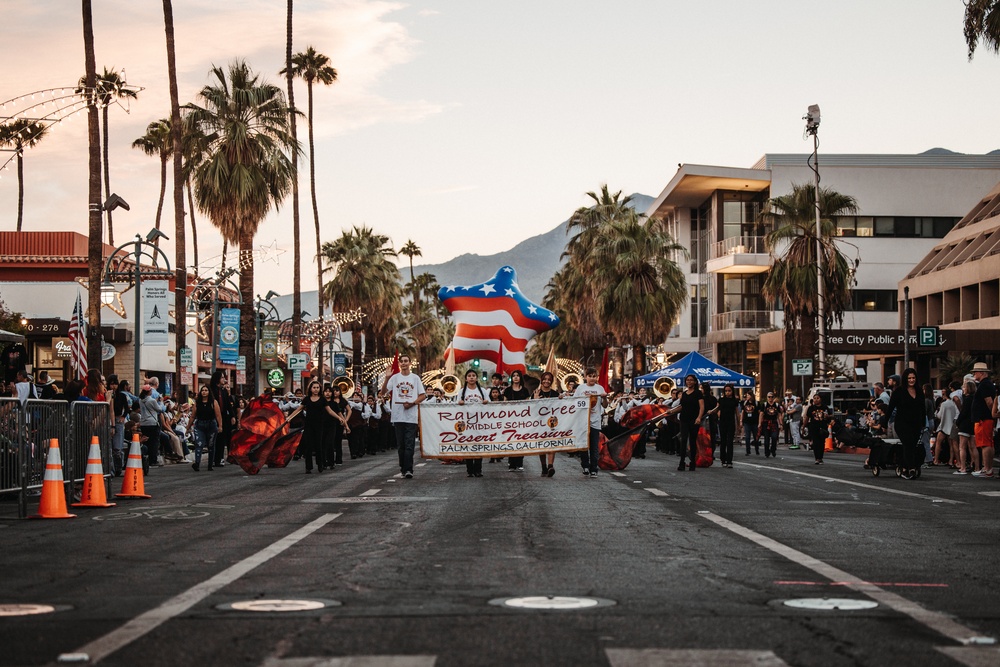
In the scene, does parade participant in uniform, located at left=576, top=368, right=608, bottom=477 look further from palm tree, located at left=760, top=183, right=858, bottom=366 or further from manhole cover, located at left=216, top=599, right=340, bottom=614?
palm tree, located at left=760, top=183, right=858, bottom=366

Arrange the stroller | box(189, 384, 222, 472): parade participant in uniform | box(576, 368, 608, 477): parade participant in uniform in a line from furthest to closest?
box(189, 384, 222, 472): parade participant in uniform → the stroller → box(576, 368, 608, 477): parade participant in uniform

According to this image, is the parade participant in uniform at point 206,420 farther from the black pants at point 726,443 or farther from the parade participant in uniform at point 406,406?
the black pants at point 726,443

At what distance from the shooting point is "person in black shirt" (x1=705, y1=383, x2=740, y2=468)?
25.2 metres

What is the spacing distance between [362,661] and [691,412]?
1876 centimetres

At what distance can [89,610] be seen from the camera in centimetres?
698

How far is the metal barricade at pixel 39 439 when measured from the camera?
44.1ft

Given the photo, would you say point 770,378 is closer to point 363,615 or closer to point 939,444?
point 939,444

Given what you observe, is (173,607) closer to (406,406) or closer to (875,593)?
(875,593)

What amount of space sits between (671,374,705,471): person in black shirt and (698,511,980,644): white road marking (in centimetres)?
1233

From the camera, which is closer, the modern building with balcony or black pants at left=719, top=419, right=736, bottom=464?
black pants at left=719, top=419, right=736, bottom=464

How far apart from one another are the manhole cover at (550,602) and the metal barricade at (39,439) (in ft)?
25.0

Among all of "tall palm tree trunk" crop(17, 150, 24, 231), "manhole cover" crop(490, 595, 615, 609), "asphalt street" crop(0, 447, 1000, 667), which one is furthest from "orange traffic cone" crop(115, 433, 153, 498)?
"tall palm tree trunk" crop(17, 150, 24, 231)

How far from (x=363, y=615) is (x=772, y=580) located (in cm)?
284

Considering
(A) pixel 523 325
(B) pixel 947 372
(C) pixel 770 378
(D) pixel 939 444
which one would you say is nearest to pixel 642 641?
(D) pixel 939 444
